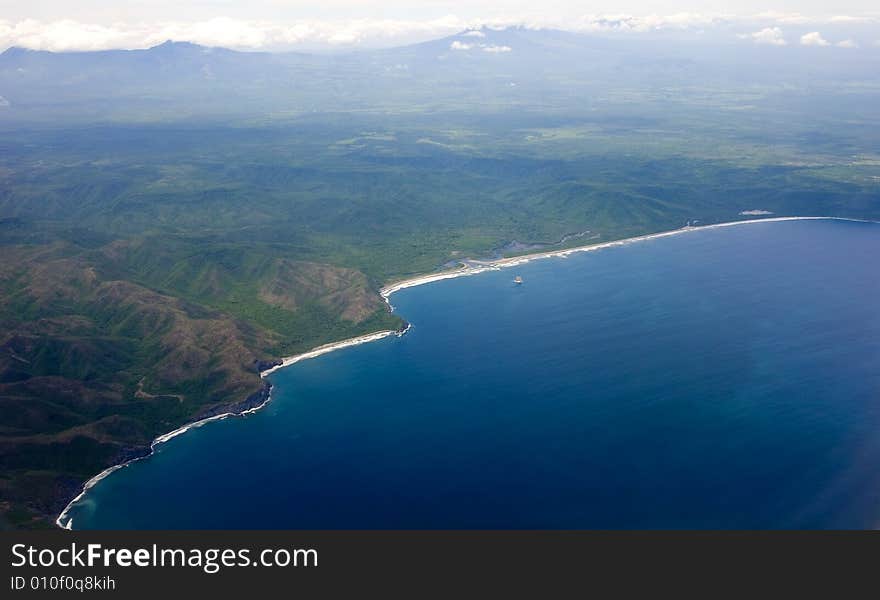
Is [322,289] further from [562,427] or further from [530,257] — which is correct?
[562,427]

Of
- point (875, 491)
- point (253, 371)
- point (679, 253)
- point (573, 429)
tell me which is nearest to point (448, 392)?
point (573, 429)

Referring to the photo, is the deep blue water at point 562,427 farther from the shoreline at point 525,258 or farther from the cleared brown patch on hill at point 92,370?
the shoreline at point 525,258

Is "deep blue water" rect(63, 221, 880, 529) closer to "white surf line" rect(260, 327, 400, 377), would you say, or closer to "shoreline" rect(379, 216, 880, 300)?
"white surf line" rect(260, 327, 400, 377)

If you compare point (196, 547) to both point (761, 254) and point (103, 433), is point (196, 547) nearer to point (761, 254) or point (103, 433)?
point (103, 433)

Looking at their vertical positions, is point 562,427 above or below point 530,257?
below

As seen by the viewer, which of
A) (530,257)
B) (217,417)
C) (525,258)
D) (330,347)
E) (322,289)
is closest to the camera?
(217,417)

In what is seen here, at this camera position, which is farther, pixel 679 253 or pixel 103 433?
pixel 679 253

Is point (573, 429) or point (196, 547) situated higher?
point (196, 547)

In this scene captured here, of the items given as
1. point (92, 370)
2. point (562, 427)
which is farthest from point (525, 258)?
point (92, 370)

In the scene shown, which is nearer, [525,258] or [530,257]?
[525,258]

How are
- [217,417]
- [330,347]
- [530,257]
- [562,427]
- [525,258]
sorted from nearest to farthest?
[562,427], [217,417], [330,347], [525,258], [530,257]
